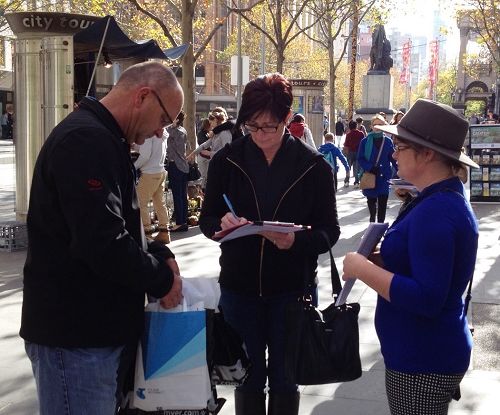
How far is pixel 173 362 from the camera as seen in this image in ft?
8.79

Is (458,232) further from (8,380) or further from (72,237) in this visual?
(8,380)

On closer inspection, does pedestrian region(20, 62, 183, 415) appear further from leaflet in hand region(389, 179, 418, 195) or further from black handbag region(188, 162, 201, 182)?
black handbag region(188, 162, 201, 182)

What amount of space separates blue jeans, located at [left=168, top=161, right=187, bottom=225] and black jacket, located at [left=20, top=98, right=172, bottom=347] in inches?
353

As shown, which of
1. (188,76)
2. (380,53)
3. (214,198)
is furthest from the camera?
(380,53)

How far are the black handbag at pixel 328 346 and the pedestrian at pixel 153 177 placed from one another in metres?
6.79

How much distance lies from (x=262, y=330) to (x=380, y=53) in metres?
34.9

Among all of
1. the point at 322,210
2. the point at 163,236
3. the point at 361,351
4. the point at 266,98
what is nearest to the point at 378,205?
the point at 163,236

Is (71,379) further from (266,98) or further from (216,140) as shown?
(216,140)

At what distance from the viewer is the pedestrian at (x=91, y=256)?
239 centimetres

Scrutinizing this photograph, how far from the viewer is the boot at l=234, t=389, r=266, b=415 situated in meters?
3.55

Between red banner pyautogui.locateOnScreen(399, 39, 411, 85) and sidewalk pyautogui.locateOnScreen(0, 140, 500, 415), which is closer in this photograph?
sidewalk pyautogui.locateOnScreen(0, 140, 500, 415)

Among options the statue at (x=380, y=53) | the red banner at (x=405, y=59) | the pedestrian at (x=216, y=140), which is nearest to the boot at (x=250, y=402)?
the pedestrian at (x=216, y=140)

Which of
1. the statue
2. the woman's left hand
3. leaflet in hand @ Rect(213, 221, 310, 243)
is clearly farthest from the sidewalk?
the statue

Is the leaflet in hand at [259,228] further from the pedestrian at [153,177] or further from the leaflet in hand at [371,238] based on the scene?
the pedestrian at [153,177]
